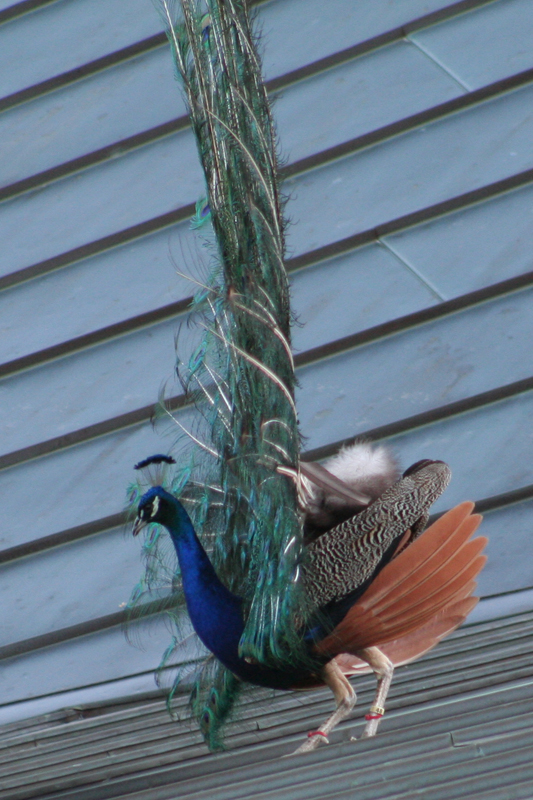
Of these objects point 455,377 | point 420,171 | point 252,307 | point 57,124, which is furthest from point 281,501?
point 57,124

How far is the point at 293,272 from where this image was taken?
7145mm

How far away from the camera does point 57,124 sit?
8.42 metres

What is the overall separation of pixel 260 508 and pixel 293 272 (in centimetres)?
375

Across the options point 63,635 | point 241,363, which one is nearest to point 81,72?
point 63,635

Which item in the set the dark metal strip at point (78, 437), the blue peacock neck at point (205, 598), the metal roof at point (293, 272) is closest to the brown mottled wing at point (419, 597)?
the blue peacock neck at point (205, 598)

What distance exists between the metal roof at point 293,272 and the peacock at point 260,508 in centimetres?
144

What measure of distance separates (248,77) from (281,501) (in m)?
1.42

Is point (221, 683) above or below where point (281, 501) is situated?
below

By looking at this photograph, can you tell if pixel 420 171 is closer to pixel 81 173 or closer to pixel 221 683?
pixel 81 173

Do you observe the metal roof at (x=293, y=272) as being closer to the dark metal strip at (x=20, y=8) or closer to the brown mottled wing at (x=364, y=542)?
the dark metal strip at (x=20, y=8)

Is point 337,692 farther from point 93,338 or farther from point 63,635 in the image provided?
point 93,338

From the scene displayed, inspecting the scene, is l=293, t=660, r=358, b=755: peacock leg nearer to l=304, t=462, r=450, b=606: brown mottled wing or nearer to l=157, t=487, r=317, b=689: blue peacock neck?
l=157, t=487, r=317, b=689: blue peacock neck

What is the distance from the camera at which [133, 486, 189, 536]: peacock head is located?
3.68 metres

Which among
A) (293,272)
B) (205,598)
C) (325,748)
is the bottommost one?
(325,748)
